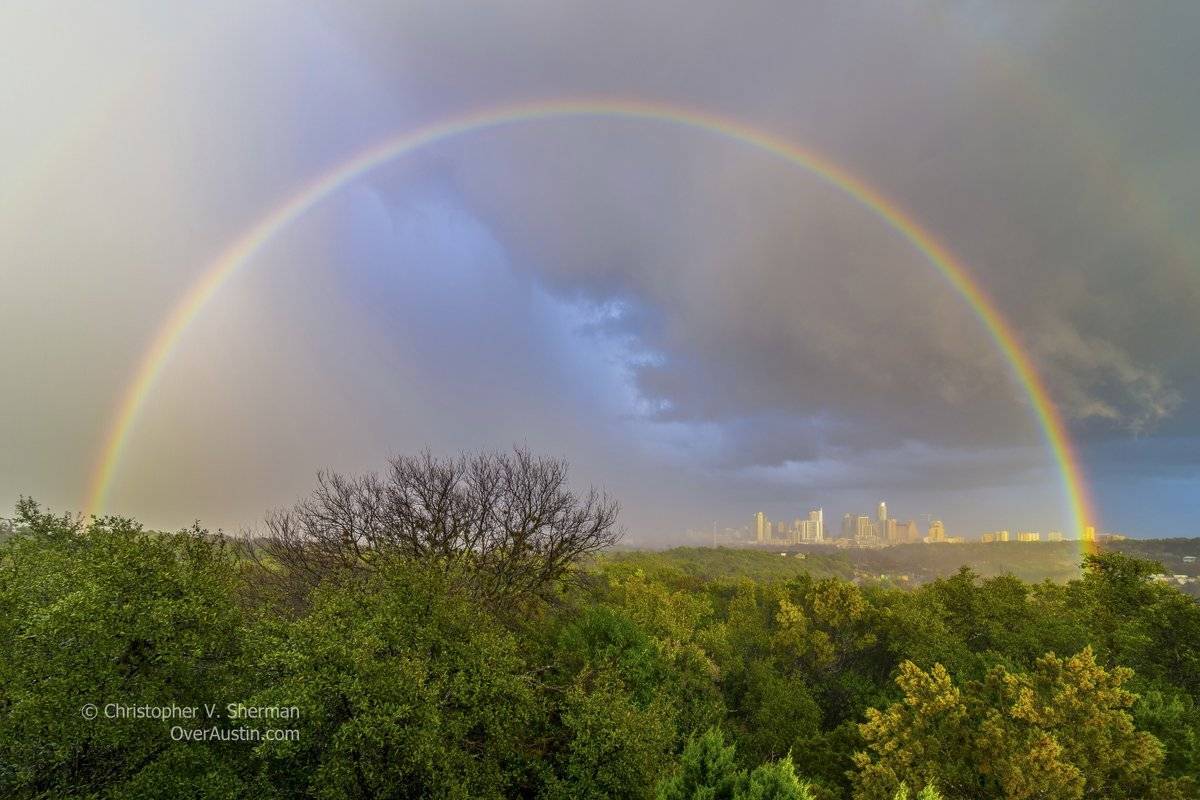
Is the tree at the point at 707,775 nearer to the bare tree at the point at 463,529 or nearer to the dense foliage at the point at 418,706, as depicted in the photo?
the dense foliage at the point at 418,706

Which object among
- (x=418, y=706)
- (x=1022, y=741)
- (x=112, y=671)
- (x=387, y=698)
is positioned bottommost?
(x=1022, y=741)

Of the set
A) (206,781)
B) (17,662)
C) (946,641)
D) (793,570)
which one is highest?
(17,662)

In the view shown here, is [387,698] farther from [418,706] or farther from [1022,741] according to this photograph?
[1022,741]

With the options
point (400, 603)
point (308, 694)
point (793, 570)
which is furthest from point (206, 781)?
point (793, 570)

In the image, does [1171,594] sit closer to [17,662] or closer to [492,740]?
[492,740]

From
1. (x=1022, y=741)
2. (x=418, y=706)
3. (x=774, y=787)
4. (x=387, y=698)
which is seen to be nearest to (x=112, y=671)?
(x=387, y=698)

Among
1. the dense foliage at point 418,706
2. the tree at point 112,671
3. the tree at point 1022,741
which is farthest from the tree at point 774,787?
the tree at point 112,671
